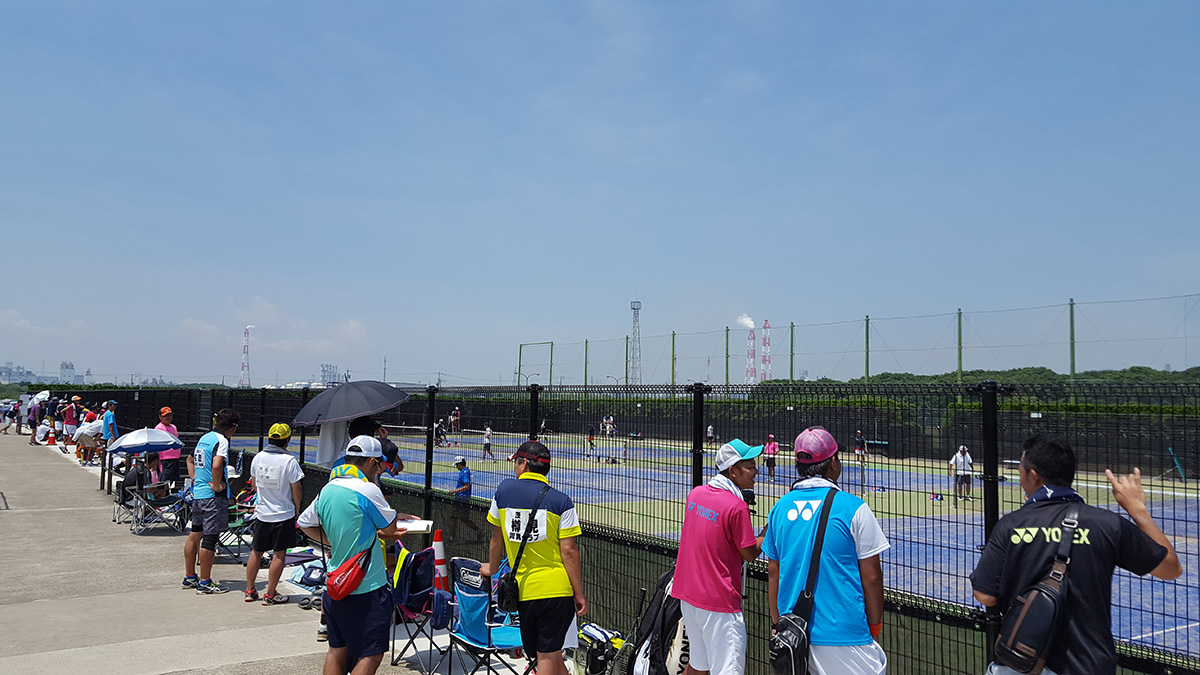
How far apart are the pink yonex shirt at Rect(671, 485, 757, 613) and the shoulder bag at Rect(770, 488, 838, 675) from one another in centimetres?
68

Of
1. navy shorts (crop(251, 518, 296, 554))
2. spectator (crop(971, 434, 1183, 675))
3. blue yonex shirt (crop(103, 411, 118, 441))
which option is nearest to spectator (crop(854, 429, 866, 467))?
spectator (crop(971, 434, 1183, 675))

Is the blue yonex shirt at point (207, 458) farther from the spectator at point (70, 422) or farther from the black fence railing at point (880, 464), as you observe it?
the spectator at point (70, 422)

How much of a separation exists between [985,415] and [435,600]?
440 cm

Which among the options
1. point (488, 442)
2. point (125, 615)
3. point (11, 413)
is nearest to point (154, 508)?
point (125, 615)

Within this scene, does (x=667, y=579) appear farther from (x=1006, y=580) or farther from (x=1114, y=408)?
(x=1114, y=408)

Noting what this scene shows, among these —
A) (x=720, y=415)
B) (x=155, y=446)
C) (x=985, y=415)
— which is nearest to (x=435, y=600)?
(x=720, y=415)

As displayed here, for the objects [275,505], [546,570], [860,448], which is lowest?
[275,505]

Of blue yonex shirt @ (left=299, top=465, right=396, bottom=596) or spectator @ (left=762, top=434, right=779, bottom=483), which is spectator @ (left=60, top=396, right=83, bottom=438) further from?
spectator @ (left=762, top=434, right=779, bottom=483)

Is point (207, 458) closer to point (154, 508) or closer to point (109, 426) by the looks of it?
point (154, 508)

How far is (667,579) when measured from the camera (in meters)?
5.33

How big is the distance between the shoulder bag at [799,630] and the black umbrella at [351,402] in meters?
5.83

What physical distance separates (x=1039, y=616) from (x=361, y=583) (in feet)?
12.6

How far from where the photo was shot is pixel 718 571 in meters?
4.66

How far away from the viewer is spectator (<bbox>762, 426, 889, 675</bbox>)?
3.87 metres
